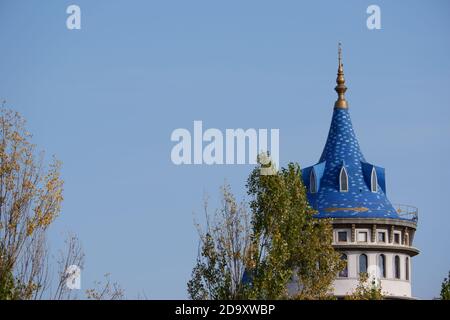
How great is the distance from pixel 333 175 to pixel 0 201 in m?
39.5

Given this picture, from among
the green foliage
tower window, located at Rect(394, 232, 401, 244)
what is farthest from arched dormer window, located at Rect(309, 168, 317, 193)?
the green foliage

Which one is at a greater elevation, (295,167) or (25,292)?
(295,167)

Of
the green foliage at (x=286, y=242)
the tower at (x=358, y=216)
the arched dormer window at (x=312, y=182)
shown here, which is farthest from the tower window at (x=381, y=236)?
the green foliage at (x=286, y=242)

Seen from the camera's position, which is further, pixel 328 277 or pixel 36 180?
pixel 328 277

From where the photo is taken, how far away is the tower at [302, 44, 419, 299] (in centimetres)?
Result: 7550

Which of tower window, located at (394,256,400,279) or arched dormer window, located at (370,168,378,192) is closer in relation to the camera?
arched dormer window, located at (370,168,378,192)

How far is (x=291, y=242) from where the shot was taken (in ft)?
183

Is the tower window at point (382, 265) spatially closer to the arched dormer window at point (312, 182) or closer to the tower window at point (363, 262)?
the tower window at point (363, 262)

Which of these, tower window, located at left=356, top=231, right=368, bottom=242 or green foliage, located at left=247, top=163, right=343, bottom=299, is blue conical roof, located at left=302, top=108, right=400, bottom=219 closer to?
tower window, located at left=356, top=231, right=368, bottom=242

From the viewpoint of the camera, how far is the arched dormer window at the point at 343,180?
251 feet

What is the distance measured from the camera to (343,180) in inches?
3017

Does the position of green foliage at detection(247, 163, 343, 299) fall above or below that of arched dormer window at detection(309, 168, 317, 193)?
below
